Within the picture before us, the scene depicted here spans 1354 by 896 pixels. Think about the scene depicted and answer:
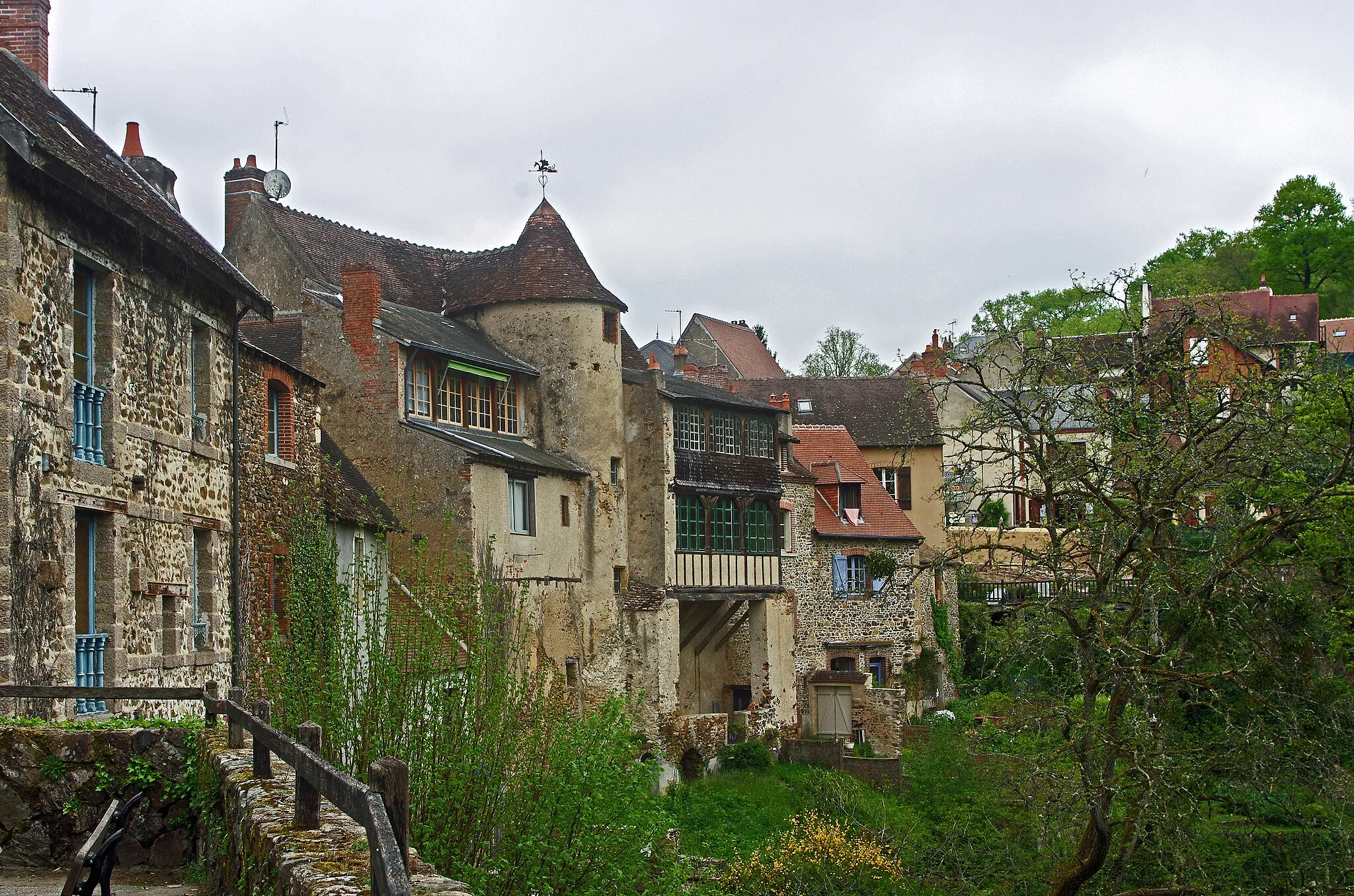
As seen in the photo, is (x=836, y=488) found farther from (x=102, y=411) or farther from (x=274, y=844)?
(x=274, y=844)

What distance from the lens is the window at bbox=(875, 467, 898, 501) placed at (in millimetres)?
42688

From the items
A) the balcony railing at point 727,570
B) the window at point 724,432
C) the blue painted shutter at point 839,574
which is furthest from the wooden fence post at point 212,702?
the blue painted shutter at point 839,574

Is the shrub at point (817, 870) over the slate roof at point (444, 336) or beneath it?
beneath

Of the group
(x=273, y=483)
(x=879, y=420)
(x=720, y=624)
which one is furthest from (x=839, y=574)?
(x=273, y=483)

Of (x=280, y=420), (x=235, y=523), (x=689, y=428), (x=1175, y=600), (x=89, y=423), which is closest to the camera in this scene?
(x=89, y=423)

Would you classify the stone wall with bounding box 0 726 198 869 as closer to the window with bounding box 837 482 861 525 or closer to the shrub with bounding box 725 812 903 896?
the shrub with bounding box 725 812 903 896

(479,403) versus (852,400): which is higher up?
(852,400)

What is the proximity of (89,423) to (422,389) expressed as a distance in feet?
42.7

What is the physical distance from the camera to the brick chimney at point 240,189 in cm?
2698

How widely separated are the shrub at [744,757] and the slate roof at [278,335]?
12.8 m

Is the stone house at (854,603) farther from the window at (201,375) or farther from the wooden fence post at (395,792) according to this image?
the wooden fence post at (395,792)

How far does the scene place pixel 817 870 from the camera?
63.4ft

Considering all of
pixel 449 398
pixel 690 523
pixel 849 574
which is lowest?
pixel 849 574

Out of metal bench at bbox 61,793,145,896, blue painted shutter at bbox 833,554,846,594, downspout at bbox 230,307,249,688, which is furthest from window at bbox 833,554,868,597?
metal bench at bbox 61,793,145,896
